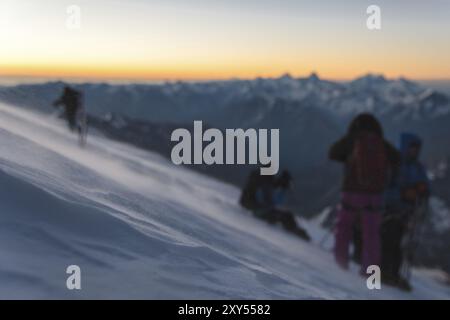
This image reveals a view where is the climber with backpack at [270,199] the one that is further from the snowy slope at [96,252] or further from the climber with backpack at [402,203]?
the snowy slope at [96,252]

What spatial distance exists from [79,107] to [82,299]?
46.4ft

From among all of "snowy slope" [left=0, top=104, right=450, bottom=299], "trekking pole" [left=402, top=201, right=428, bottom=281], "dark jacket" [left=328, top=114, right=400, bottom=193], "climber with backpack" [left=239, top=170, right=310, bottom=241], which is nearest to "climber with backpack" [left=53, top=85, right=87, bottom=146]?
"climber with backpack" [left=239, top=170, right=310, bottom=241]

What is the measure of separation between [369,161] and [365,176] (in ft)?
0.72

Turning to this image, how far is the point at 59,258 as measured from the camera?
11.1 feet

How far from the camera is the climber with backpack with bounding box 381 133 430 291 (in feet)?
26.6

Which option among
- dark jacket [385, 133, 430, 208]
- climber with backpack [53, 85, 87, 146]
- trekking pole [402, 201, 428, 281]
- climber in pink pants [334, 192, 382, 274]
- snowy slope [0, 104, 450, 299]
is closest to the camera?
snowy slope [0, 104, 450, 299]

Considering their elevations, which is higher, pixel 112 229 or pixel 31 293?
pixel 112 229

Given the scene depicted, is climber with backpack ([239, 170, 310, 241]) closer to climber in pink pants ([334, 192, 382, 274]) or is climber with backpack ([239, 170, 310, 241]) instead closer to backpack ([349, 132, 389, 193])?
climber in pink pants ([334, 192, 382, 274])

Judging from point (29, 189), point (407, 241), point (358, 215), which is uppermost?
point (29, 189)

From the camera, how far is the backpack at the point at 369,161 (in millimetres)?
7027
